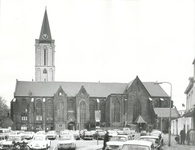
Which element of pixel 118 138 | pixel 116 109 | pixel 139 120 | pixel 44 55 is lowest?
pixel 139 120

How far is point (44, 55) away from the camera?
11000 cm

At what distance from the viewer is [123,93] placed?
86.2 m

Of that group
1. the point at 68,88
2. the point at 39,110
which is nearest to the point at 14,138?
the point at 39,110

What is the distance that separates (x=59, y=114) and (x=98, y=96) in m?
11.5

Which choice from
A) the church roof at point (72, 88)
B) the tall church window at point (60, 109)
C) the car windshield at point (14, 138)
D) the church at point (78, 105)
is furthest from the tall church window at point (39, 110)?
the car windshield at point (14, 138)

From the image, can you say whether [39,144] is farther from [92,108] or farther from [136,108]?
[92,108]

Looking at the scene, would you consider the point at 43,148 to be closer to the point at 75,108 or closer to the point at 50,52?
the point at 75,108

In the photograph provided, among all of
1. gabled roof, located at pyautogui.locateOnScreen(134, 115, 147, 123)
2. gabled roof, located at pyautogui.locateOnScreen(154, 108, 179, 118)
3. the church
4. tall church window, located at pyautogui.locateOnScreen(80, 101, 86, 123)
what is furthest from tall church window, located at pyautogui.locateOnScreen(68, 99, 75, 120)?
gabled roof, located at pyautogui.locateOnScreen(154, 108, 179, 118)

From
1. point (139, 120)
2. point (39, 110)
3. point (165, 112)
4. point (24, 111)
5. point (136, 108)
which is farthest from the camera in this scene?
point (39, 110)

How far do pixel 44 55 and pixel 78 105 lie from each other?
2915 cm

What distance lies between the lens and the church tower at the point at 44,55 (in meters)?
109

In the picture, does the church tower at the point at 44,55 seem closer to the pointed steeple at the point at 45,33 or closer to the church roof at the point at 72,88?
the pointed steeple at the point at 45,33

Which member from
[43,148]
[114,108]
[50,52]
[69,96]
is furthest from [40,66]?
[43,148]

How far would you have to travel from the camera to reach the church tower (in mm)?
109375
